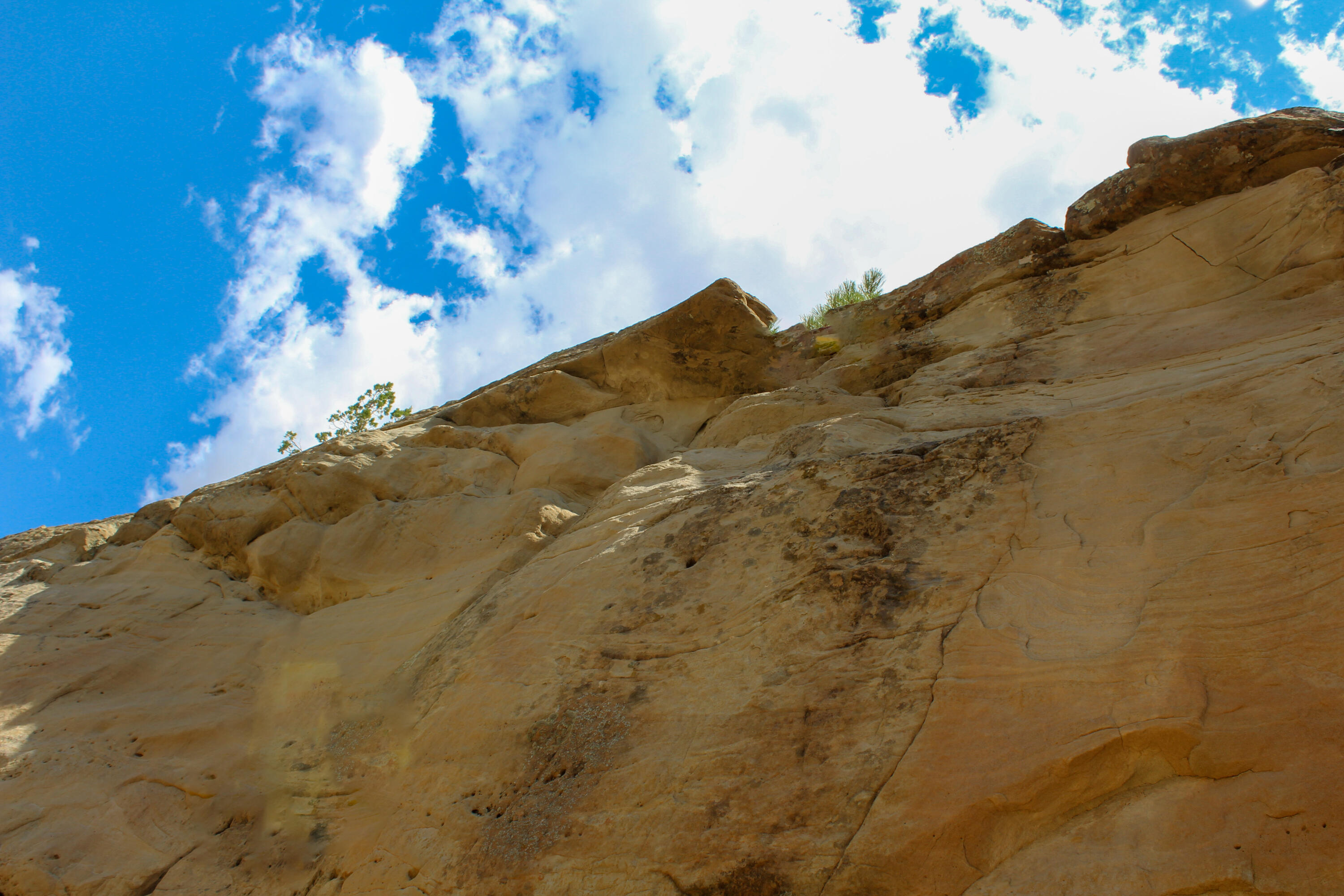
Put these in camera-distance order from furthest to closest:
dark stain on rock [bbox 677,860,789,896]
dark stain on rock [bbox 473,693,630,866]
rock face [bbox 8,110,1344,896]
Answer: dark stain on rock [bbox 473,693,630,866]
dark stain on rock [bbox 677,860,789,896]
rock face [bbox 8,110,1344,896]

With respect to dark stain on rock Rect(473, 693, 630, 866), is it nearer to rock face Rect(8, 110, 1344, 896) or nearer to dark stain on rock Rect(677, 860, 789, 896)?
rock face Rect(8, 110, 1344, 896)

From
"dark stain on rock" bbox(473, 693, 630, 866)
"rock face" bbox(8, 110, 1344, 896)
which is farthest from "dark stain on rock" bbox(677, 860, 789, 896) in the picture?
"dark stain on rock" bbox(473, 693, 630, 866)

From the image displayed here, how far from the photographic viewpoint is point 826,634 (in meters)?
4.99

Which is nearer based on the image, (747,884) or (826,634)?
(747,884)

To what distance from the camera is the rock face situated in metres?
3.79

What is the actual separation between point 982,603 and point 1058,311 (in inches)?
190

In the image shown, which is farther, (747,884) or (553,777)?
(553,777)

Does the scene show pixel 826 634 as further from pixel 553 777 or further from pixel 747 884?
pixel 553 777

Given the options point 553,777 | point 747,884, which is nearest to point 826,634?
point 747,884

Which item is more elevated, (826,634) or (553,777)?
(826,634)

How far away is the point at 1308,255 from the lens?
22.4ft

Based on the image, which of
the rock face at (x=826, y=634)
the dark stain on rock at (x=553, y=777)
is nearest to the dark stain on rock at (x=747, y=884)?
the rock face at (x=826, y=634)

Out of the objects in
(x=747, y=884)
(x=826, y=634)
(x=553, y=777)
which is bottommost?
(x=747, y=884)

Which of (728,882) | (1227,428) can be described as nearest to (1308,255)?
(1227,428)
